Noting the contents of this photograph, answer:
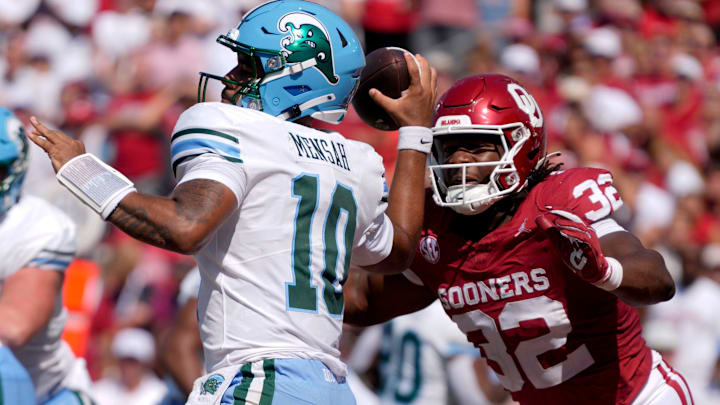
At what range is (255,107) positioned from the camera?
10.9 feet

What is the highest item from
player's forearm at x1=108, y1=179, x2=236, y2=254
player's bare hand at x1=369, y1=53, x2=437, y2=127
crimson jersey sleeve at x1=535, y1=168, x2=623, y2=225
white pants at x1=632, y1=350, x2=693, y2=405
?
player's forearm at x1=108, y1=179, x2=236, y2=254

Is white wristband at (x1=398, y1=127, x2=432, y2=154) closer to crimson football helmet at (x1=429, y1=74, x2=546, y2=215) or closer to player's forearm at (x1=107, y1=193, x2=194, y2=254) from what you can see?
crimson football helmet at (x1=429, y1=74, x2=546, y2=215)

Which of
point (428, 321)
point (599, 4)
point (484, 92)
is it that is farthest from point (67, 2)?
point (484, 92)

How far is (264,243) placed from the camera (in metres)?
3.09

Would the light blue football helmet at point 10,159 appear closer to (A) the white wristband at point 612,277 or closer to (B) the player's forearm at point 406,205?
(B) the player's forearm at point 406,205

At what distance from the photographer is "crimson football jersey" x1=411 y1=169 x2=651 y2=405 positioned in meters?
3.82

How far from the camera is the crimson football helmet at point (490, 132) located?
389 cm

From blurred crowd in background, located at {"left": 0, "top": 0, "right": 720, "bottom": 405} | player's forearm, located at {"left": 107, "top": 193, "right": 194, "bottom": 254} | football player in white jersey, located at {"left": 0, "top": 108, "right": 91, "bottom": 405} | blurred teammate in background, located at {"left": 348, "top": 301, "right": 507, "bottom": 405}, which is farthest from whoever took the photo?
blurred crowd in background, located at {"left": 0, "top": 0, "right": 720, "bottom": 405}

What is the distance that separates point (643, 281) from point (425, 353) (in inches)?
144

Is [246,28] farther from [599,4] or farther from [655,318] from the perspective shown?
[599,4]

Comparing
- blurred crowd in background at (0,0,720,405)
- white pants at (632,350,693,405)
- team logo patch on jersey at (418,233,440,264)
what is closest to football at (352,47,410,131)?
team logo patch on jersey at (418,233,440,264)

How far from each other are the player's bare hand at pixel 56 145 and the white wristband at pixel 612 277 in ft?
5.53

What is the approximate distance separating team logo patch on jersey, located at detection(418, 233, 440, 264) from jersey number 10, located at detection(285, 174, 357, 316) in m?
0.82

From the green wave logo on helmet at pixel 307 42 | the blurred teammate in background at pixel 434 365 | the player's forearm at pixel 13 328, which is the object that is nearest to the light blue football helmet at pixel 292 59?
the green wave logo on helmet at pixel 307 42
